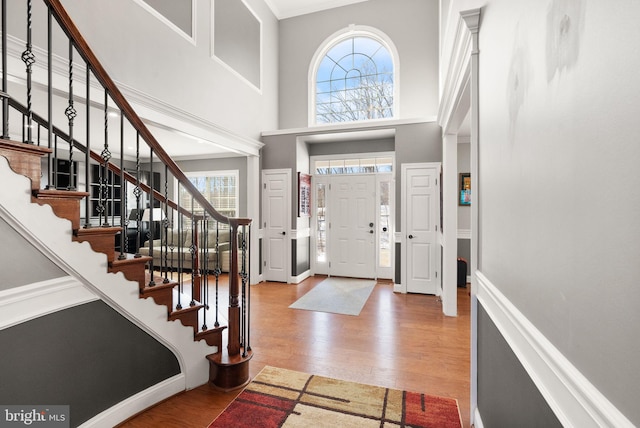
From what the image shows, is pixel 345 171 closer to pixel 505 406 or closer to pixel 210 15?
pixel 210 15

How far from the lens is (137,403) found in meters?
2.06

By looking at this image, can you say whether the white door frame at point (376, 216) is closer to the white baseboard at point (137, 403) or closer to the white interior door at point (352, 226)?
the white interior door at point (352, 226)

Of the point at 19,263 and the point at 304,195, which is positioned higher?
the point at 304,195

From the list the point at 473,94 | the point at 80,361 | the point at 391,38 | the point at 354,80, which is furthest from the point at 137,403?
the point at 391,38

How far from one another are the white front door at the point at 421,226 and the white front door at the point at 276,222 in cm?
201

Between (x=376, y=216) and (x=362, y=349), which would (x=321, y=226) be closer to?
(x=376, y=216)

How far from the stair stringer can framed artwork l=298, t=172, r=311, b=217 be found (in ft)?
11.0

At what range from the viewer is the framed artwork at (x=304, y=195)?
18.2 ft

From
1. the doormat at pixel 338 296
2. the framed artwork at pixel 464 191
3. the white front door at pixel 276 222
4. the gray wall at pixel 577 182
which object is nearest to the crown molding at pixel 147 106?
the white front door at pixel 276 222

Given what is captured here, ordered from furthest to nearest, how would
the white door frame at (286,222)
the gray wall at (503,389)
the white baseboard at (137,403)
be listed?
1. the white door frame at (286,222)
2. the white baseboard at (137,403)
3. the gray wall at (503,389)

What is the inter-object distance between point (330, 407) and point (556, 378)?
5.42 feet

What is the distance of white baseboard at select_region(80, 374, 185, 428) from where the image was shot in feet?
6.18

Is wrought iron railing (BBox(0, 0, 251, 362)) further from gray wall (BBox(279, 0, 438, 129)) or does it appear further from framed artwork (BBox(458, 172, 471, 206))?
framed artwork (BBox(458, 172, 471, 206))

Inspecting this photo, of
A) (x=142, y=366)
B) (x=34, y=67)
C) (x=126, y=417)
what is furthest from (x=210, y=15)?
(x=126, y=417)
